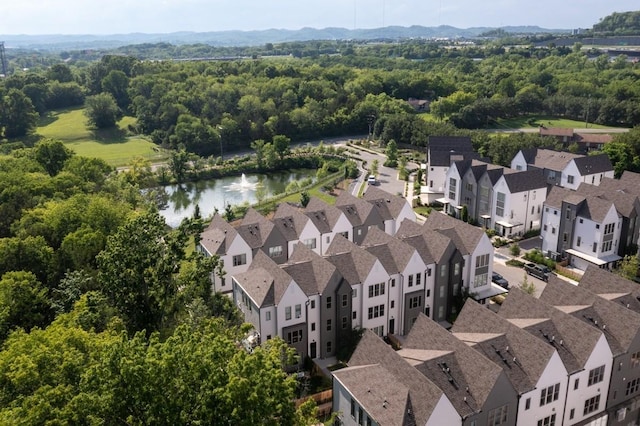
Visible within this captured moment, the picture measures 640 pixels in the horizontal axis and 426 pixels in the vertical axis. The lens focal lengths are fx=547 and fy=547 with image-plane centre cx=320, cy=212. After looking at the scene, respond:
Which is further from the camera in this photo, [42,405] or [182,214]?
[182,214]

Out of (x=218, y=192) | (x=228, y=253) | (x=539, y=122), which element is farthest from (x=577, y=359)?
(x=539, y=122)

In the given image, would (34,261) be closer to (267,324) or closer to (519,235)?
(267,324)

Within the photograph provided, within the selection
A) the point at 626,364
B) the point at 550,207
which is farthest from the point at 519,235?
the point at 626,364

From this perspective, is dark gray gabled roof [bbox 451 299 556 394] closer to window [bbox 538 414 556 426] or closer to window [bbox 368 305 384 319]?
window [bbox 538 414 556 426]

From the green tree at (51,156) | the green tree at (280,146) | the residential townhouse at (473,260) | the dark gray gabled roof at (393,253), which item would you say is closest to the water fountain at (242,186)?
the green tree at (280,146)

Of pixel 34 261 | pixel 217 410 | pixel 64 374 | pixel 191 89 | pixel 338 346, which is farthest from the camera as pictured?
pixel 191 89
